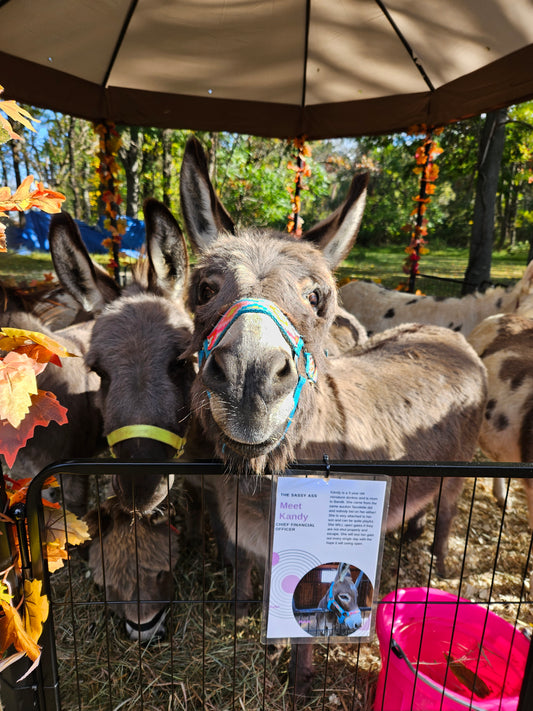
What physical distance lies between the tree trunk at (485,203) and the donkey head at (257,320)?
823 centimetres

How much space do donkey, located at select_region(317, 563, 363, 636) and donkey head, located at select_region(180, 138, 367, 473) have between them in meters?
0.41

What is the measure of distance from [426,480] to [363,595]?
3.51 ft

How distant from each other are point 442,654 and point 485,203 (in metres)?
9.58

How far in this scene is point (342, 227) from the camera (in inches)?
77.8

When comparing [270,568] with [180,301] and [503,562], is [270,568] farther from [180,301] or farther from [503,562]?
[503,562]

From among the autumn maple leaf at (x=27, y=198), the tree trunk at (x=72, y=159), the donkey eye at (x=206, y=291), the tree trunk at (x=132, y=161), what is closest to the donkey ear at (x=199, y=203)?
the donkey eye at (x=206, y=291)

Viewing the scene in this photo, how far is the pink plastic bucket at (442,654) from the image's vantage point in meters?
1.69

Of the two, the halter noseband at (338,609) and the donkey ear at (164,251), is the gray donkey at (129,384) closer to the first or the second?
the donkey ear at (164,251)

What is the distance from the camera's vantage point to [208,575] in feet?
9.20

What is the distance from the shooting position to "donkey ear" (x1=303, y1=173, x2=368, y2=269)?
6.38 ft

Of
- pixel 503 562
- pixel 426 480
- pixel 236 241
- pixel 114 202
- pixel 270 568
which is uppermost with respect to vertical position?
pixel 114 202

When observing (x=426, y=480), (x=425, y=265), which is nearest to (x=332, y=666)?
(x=426, y=480)

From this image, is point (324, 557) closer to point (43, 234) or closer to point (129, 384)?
point (129, 384)

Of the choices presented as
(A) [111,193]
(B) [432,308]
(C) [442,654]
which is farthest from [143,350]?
(A) [111,193]
